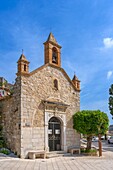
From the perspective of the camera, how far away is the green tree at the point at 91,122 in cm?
1430

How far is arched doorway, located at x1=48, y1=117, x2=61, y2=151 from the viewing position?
14.2 m

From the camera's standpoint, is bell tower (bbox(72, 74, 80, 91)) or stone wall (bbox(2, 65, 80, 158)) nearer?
stone wall (bbox(2, 65, 80, 158))

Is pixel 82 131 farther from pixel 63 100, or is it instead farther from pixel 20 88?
pixel 20 88

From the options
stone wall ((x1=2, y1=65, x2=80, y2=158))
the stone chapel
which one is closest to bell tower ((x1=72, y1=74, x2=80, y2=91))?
the stone chapel

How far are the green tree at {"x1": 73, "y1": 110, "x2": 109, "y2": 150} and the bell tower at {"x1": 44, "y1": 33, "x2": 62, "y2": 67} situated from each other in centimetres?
429

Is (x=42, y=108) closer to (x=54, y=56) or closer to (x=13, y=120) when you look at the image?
(x=13, y=120)

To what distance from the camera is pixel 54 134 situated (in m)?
14.5

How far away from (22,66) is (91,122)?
5957 mm

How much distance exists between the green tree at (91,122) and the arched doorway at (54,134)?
4.53 ft

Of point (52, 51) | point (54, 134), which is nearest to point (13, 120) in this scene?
point (54, 134)

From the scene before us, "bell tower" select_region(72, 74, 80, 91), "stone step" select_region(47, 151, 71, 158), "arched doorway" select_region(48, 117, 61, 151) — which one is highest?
"bell tower" select_region(72, 74, 80, 91)

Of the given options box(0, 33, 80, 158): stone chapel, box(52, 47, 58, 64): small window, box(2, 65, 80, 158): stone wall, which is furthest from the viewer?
box(52, 47, 58, 64): small window

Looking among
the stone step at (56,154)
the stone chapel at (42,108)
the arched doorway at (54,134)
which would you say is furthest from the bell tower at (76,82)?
the stone step at (56,154)

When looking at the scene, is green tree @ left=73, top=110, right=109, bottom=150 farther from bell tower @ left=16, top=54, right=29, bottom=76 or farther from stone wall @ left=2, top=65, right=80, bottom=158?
bell tower @ left=16, top=54, right=29, bottom=76
